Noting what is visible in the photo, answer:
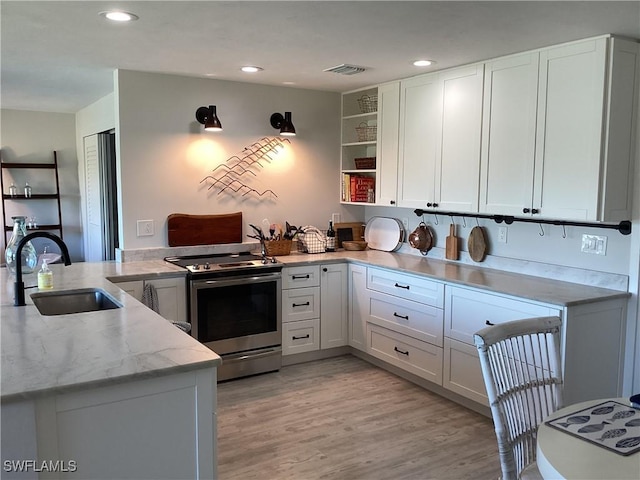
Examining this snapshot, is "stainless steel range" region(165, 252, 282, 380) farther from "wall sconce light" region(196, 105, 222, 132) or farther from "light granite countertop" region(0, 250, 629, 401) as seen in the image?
"wall sconce light" region(196, 105, 222, 132)

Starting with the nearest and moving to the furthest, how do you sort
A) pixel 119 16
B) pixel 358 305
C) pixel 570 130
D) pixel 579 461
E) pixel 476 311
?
pixel 579 461
pixel 119 16
pixel 570 130
pixel 476 311
pixel 358 305

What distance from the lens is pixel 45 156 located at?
6.97 metres

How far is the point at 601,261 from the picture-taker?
3271mm

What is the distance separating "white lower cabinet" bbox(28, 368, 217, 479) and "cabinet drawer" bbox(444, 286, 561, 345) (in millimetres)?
1969

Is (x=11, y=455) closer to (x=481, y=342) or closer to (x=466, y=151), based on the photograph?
(x=481, y=342)

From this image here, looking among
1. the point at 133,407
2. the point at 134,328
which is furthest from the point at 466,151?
A: the point at 133,407

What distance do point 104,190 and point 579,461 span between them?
5.58 meters

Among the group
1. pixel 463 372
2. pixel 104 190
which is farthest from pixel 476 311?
pixel 104 190

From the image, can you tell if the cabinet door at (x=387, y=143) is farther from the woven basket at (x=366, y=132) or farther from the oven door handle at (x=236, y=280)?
the oven door handle at (x=236, y=280)

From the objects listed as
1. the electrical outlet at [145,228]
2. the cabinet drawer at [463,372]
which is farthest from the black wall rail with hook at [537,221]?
the electrical outlet at [145,228]

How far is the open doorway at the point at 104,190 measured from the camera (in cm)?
587

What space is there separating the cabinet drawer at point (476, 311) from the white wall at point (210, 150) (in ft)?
6.18

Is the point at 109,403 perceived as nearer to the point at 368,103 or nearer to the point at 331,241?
the point at 331,241

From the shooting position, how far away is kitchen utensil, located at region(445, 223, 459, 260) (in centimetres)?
423
